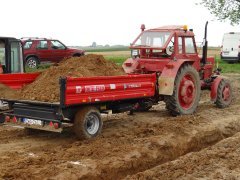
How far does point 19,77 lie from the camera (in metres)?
9.55

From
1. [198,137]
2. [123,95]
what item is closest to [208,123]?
[198,137]

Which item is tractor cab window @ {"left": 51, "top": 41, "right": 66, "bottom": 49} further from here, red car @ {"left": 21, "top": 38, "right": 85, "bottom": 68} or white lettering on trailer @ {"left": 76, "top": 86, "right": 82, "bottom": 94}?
white lettering on trailer @ {"left": 76, "top": 86, "right": 82, "bottom": 94}

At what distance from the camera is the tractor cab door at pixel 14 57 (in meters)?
11.4

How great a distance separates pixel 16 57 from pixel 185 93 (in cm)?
443

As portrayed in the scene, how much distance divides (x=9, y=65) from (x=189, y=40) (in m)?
4.64

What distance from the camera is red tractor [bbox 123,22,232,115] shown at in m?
10.5

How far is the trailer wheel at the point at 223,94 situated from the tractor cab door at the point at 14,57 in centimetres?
533

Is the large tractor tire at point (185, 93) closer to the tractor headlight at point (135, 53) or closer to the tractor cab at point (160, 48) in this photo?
the tractor cab at point (160, 48)

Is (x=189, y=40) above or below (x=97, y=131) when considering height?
above

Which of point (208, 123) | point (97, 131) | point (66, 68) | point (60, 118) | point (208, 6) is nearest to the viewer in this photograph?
point (60, 118)

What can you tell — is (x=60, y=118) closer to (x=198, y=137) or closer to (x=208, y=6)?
(x=198, y=137)

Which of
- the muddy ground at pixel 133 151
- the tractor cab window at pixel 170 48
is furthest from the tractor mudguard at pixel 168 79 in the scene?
the muddy ground at pixel 133 151

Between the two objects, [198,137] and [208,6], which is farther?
[208,6]

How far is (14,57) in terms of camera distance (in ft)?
37.9
